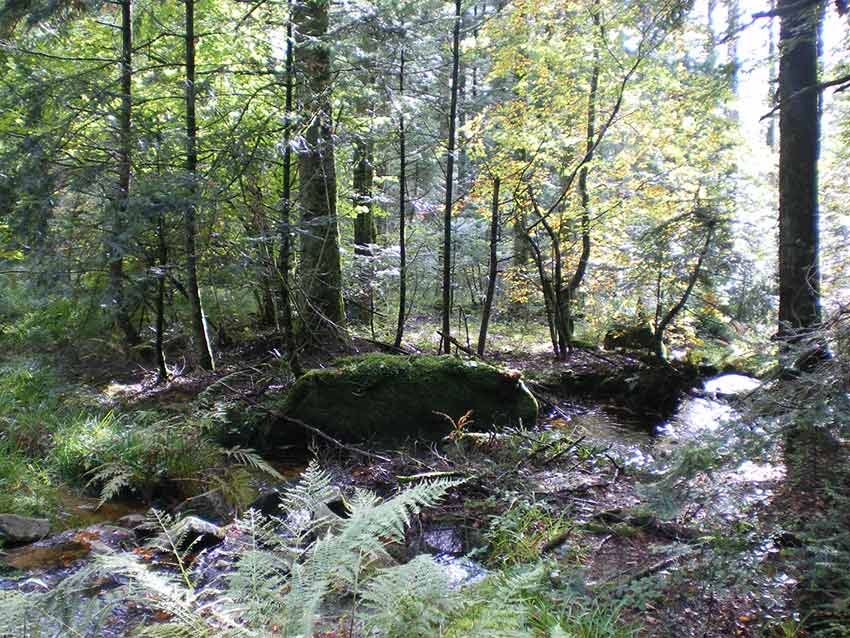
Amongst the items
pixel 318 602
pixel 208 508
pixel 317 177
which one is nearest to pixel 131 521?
pixel 208 508

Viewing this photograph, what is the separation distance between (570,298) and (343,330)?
5.36 metres

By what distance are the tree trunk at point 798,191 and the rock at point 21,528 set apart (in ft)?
19.7

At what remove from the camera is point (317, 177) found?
27.9 feet

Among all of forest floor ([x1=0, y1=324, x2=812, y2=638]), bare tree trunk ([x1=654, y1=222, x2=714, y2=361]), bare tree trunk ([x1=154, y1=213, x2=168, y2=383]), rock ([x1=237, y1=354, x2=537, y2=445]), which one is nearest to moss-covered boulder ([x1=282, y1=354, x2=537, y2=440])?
rock ([x1=237, y1=354, x2=537, y2=445])

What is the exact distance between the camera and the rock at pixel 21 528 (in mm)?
3859

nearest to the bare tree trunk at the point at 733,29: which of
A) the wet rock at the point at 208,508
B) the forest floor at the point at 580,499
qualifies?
the forest floor at the point at 580,499

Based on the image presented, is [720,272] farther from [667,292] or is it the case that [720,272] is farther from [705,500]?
[705,500]

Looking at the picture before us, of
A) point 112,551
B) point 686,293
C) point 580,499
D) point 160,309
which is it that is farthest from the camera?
point 686,293

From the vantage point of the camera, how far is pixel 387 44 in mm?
8328

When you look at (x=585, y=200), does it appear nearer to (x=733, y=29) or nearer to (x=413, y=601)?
(x=733, y=29)

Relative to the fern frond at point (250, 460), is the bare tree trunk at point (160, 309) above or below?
above

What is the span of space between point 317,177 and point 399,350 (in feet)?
Answer: 9.71

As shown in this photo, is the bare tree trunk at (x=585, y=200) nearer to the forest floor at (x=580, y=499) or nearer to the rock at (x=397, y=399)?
the forest floor at (x=580, y=499)

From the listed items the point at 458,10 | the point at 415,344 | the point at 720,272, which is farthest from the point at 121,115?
the point at 720,272
